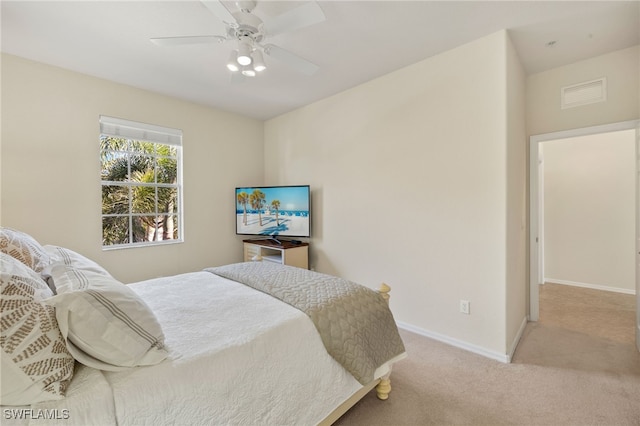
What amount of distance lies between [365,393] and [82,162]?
10.9 ft

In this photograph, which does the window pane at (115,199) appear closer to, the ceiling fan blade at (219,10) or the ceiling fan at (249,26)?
the ceiling fan at (249,26)

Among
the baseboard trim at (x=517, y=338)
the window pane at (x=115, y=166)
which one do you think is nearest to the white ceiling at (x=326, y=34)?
the window pane at (x=115, y=166)

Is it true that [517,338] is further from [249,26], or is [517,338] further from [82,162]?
[82,162]

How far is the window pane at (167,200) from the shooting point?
355cm

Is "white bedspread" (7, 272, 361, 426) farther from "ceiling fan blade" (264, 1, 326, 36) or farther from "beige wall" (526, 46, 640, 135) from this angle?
"beige wall" (526, 46, 640, 135)

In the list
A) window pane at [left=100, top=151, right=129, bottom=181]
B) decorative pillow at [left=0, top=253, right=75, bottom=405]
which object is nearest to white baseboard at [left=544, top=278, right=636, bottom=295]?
decorative pillow at [left=0, top=253, right=75, bottom=405]

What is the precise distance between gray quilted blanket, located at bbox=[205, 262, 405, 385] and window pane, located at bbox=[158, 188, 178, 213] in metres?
2.19

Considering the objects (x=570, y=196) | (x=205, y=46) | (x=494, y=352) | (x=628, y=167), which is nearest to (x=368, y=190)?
(x=494, y=352)

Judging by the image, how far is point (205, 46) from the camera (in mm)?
2357

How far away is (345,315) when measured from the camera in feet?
5.01

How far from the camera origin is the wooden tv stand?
11.5ft

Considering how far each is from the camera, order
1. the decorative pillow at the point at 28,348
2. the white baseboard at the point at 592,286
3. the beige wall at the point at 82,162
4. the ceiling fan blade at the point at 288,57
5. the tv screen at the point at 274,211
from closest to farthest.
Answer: the decorative pillow at the point at 28,348 → the ceiling fan blade at the point at 288,57 → the beige wall at the point at 82,162 → the tv screen at the point at 274,211 → the white baseboard at the point at 592,286

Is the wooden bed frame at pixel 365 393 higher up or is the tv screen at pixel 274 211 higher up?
the tv screen at pixel 274 211

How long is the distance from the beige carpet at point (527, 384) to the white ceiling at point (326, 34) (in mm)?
2582
